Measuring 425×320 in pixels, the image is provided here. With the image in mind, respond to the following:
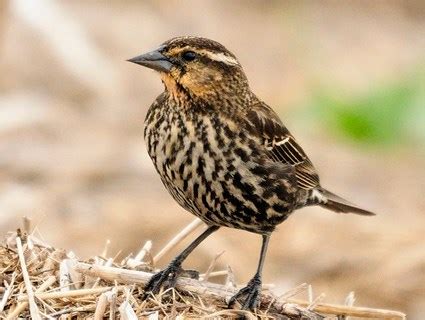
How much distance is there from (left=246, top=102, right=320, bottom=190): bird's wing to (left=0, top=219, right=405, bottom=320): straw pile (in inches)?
34.5

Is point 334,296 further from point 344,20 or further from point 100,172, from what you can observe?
point 344,20

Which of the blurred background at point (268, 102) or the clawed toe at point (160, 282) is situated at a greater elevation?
the blurred background at point (268, 102)

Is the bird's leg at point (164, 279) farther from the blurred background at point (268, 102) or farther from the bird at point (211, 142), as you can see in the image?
the blurred background at point (268, 102)

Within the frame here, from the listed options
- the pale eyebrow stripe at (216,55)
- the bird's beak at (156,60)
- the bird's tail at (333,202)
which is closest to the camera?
the bird's beak at (156,60)

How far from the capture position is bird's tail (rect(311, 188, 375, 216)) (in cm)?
808

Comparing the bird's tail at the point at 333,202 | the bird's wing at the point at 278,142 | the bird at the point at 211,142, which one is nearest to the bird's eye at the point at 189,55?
the bird at the point at 211,142

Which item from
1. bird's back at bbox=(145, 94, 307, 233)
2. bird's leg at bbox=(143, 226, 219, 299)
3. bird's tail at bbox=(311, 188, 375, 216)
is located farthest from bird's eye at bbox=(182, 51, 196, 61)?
bird's tail at bbox=(311, 188, 375, 216)

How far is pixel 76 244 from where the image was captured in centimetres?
1025

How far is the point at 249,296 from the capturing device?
21.9 ft

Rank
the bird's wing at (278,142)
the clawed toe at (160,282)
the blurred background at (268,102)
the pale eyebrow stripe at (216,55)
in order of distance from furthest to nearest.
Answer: the blurred background at (268,102) < the bird's wing at (278,142) < the pale eyebrow stripe at (216,55) < the clawed toe at (160,282)

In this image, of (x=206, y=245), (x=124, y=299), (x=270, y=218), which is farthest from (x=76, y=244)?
(x=124, y=299)

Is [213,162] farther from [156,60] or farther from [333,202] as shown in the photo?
[333,202]

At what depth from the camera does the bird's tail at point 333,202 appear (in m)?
8.08

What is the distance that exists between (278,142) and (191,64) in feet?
2.60
